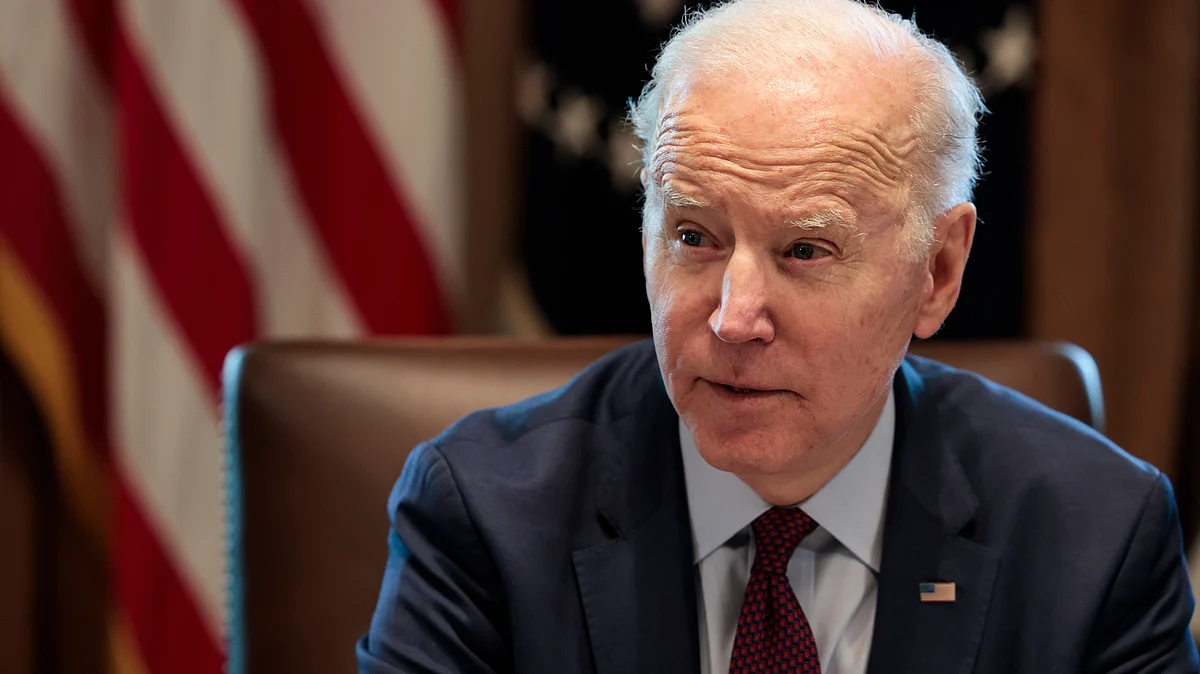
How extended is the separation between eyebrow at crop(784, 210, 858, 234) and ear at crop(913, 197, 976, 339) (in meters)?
0.19

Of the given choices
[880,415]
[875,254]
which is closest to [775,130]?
[875,254]

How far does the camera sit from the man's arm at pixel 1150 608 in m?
1.40

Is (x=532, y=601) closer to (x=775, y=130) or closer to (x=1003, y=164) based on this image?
(x=775, y=130)

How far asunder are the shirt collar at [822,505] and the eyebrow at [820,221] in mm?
349

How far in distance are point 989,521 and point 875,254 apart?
0.41 metres

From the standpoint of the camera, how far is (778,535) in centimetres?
146

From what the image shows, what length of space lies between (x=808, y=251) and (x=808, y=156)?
105 mm

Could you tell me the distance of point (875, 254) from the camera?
131cm

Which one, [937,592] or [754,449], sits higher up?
[754,449]

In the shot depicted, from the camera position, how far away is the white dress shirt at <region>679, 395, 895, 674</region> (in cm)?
148

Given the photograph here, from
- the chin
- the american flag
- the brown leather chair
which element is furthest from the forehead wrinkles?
the american flag

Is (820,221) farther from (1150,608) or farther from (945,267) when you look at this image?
(1150,608)

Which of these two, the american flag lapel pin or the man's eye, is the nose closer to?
the man's eye

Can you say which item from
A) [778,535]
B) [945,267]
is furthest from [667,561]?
[945,267]
